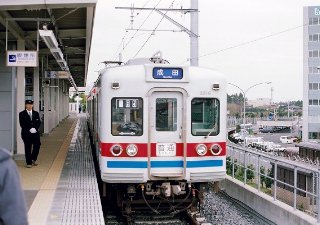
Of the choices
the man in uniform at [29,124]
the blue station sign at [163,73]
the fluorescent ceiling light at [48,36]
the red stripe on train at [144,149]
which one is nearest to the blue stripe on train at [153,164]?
the red stripe on train at [144,149]

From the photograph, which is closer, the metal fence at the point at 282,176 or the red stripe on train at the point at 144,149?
the metal fence at the point at 282,176

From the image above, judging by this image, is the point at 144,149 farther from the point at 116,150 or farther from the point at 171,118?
the point at 171,118

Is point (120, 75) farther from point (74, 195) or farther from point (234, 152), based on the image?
point (234, 152)

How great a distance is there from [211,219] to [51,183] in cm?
302

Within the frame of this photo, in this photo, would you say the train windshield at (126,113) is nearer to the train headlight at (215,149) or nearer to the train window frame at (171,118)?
the train window frame at (171,118)

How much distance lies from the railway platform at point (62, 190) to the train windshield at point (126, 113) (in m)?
1.15

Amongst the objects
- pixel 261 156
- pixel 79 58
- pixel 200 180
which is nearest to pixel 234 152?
pixel 261 156

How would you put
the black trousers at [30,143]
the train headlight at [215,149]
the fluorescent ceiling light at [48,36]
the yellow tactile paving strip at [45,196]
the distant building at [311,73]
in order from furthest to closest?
1. the distant building at [311,73]
2. the black trousers at [30,143]
3. the fluorescent ceiling light at [48,36]
4. the train headlight at [215,149]
5. the yellow tactile paving strip at [45,196]

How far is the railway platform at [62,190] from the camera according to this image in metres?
6.53

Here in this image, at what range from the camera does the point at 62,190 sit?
850 cm

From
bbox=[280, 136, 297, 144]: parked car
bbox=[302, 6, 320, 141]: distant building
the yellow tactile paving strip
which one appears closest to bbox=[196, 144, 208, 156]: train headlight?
the yellow tactile paving strip

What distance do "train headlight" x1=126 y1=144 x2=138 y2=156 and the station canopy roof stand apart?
107 inches

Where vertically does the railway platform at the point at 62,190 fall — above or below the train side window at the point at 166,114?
below

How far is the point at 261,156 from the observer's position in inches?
372
